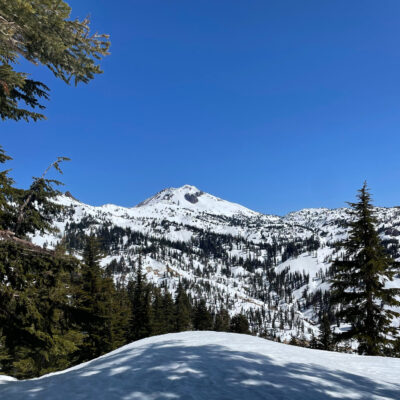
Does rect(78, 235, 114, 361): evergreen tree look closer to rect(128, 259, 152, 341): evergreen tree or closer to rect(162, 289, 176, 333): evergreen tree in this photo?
rect(128, 259, 152, 341): evergreen tree

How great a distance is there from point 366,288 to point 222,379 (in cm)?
1281

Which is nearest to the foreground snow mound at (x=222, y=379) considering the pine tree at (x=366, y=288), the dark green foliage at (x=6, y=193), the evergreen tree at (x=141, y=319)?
the dark green foliage at (x=6, y=193)

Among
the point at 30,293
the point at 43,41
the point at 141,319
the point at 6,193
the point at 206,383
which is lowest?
the point at 141,319

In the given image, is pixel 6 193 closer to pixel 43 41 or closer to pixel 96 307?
pixel 43 41

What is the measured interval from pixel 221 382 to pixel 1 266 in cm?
645

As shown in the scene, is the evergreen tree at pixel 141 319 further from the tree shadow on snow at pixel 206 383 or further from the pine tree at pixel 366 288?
the tree shadow on snow at pixel 206 383

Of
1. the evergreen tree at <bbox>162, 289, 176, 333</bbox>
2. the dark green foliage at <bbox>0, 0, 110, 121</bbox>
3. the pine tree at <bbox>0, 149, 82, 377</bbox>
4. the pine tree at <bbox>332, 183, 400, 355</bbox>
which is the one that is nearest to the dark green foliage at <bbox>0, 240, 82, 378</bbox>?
the pine tree at <bbox>0, 149, 82, 377</bbox>

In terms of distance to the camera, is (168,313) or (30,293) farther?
Answer: (168,313)

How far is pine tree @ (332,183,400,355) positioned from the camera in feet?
46.8

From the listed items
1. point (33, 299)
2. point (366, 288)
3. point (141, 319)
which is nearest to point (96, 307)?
point (33, 299)

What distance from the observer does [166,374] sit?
620cm

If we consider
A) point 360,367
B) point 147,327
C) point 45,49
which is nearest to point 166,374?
point 360,367

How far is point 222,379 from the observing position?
19.0 feet

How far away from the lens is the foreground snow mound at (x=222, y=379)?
521 cm
